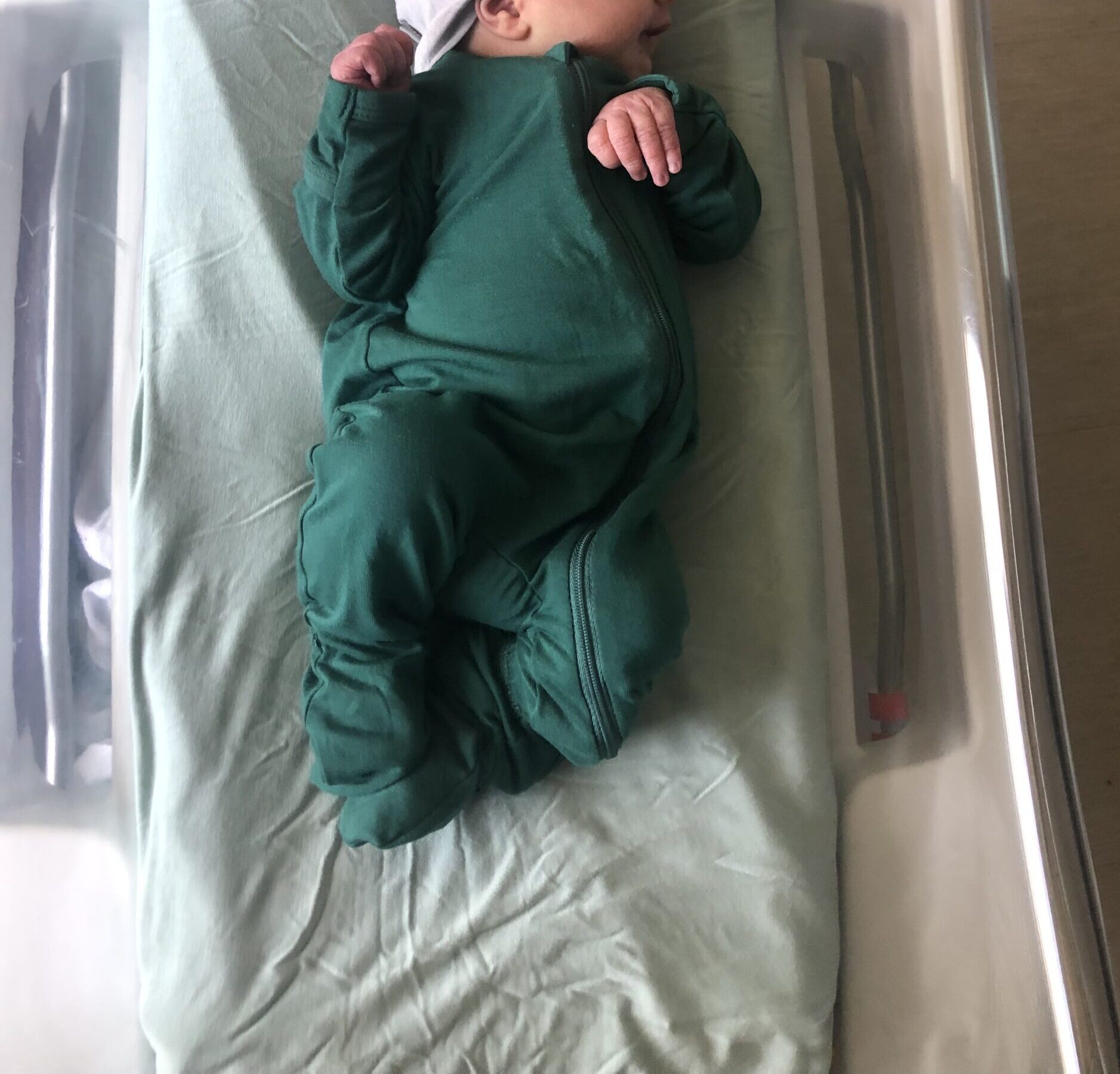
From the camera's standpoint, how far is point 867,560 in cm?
89

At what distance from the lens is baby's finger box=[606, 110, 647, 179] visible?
27.6 inches

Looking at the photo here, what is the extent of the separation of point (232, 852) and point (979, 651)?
2.08ft

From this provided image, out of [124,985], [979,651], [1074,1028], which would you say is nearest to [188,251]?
[124,985]

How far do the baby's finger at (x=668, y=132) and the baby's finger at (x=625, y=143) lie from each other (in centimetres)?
2

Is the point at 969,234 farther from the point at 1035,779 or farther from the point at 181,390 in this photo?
the point at 181,390

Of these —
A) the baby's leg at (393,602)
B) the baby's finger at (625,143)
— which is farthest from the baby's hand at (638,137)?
the baby's leg at (393,602)

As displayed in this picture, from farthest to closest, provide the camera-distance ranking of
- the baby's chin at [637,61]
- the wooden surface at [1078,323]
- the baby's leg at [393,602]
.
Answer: the wooden surface at [1078,323]
the baby's chin at [637,61]
the baby's leg at [393,602]

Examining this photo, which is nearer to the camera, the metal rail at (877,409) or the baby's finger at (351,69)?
the baby's finger at (351,69)

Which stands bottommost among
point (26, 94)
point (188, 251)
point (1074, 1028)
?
point (1074, 1028)

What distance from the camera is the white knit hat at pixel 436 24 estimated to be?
75 cm

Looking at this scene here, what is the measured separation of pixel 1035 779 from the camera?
2.11 feet

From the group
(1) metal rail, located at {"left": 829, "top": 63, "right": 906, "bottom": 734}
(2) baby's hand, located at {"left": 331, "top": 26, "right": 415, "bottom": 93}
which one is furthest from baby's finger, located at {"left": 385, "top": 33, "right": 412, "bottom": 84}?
(1) metal rail, located at {"left": 829, "top": 63, "right": 906, "bottom": 734}

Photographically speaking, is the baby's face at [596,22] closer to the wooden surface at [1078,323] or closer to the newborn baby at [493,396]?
the newborn baby at [493,396]

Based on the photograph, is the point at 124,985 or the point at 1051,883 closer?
the point at 1051,883
